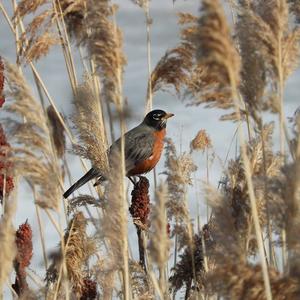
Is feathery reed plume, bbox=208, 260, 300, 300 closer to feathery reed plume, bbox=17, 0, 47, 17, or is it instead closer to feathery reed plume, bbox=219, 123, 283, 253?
feathery reed plume, bbox=219, 123, 283, 253

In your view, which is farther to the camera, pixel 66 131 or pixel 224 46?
pixel 66 131

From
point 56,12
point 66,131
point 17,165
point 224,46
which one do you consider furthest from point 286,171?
point 56,12

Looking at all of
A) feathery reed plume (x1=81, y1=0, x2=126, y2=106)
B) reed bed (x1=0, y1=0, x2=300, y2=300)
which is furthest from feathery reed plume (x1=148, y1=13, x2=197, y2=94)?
feathery reed plume (x1=81, y1=0, x2=126, y2=106)

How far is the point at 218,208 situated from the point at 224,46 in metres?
0.67

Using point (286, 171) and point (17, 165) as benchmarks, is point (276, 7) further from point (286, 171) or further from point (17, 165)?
point (17, 165)

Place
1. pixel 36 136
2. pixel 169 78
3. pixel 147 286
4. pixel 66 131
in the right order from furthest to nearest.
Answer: pixel 66 131, pixel 169 78, pixel 147 286, pixel 36 136

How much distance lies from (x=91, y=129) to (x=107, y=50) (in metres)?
0.99

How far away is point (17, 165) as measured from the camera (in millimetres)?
2979

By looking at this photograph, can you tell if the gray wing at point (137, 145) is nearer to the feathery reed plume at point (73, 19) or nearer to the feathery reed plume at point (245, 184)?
the feathery reed plume at point (73, 19)

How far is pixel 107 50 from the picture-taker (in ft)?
9.78

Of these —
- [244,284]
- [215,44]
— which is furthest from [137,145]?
[215,44]

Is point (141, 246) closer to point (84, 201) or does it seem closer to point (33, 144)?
point (84, 201)

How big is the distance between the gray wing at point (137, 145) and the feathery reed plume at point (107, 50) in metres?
3.59

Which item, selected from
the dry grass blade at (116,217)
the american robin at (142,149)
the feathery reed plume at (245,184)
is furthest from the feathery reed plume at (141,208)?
the dry grass blade at (116,217)
